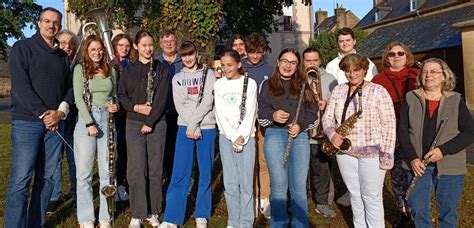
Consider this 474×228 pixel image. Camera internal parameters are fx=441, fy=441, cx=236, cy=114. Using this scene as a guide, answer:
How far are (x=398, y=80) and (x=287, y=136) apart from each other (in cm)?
158

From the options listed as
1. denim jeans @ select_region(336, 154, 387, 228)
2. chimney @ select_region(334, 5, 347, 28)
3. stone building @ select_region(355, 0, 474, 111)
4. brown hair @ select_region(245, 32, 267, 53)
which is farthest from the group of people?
chimney @ select_region(334, 5, 347, 28)

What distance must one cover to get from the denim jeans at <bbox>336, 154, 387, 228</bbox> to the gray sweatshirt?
1557 millimetres

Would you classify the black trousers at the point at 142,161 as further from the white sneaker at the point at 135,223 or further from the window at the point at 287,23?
the window at the point at 287,23

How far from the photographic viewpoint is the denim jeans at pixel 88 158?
16.0 ft

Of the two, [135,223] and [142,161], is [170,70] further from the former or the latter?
[135,223]

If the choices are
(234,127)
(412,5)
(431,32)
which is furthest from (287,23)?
(234,127)

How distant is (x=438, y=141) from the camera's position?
4.10 metres

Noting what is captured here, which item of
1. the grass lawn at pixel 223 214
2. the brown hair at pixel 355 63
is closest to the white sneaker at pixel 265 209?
the grass lawn at pixel 223 214

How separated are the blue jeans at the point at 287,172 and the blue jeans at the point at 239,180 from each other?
0.26 m

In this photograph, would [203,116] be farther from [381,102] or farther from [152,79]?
[381,102]

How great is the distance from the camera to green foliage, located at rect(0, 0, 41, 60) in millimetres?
29609

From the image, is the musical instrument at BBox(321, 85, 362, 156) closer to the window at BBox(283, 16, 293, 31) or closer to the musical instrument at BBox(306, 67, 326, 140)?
the musical instrument at BBox(306, 67, 326, 140)

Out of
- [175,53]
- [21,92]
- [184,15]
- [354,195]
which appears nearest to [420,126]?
[354,195]

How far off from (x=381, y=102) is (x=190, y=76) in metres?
2.18
